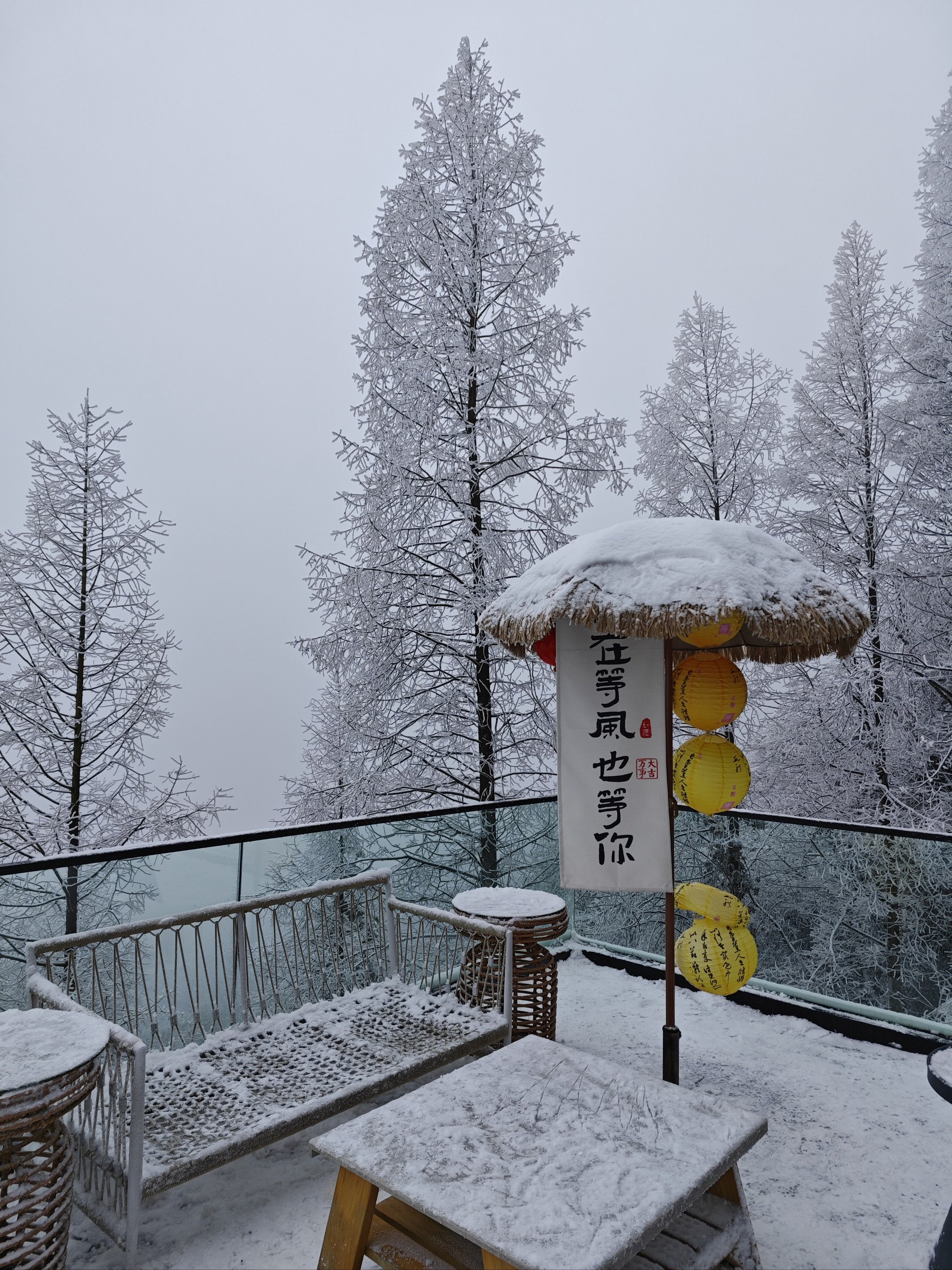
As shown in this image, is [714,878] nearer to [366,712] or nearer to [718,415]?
[366,712]

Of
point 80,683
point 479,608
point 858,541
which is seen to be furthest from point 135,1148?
point 858,541

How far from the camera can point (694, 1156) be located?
6.57 ft

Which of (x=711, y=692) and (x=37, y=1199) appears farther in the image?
(x=711, y=692)

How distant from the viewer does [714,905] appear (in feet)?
10.9

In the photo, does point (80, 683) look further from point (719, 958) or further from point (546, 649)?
point (719, 958)

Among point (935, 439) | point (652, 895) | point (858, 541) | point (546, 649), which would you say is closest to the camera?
point (546, 649)

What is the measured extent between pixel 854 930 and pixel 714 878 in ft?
2.68

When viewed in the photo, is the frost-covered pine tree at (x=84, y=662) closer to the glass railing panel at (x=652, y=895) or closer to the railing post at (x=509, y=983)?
the glass railing panel at (x=652, y=895)

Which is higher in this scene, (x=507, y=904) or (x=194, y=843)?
(x=194, y=843)

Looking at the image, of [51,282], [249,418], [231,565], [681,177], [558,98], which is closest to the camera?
[231,565]

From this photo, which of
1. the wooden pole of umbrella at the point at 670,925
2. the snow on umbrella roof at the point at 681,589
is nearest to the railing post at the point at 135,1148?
the snow on umbrella roof at the point at 681,589

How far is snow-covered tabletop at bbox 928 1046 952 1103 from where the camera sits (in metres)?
1.91

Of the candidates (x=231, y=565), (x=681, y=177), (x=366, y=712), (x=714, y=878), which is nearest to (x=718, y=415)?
(x=366, y=712)

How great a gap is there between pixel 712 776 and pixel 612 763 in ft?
1.31
